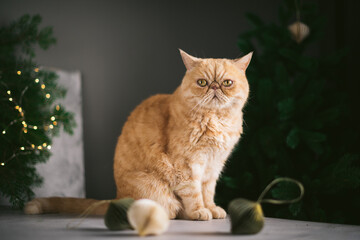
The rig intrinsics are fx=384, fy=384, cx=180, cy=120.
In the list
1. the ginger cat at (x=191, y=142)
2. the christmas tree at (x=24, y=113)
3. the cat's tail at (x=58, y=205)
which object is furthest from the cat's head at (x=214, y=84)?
the christmas tree at (x=24, y=113)

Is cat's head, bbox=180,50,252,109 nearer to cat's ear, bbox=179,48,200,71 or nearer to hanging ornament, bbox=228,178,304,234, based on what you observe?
cat's ear, bbox=179,48,200,71

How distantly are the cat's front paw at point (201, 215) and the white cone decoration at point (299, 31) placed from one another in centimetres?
108

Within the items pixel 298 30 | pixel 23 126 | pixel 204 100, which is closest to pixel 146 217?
pixel 204 100

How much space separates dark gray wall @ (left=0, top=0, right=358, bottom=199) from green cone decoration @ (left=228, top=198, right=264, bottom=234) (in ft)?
4.63

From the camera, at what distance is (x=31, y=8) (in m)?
2.22

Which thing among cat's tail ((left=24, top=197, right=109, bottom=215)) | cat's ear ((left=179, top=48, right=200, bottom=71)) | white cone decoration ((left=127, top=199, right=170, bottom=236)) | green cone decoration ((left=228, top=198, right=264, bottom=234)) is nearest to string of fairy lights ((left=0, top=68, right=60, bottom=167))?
cat's tail ((left=24, top=197, right=109, bottom=215))

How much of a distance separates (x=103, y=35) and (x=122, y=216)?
149 cm

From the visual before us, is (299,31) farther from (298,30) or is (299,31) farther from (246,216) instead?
(246,216)

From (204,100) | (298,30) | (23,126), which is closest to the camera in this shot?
(204,100)

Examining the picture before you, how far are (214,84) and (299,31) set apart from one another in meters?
0.77

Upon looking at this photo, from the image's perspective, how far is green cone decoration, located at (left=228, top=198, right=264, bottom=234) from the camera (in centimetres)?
115

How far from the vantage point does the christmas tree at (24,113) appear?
1.88 metres

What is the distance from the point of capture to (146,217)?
3.84 feet

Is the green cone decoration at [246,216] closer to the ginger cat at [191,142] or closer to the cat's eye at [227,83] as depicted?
the ginger cat at [191,142]
